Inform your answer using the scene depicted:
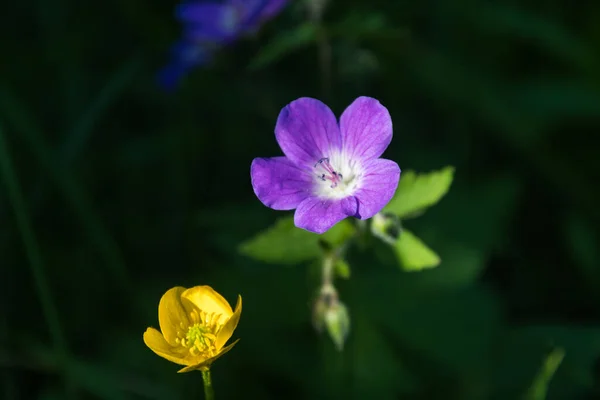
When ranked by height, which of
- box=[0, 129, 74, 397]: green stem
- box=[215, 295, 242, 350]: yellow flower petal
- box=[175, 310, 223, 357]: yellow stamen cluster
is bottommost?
box=[215, 295, 242, 350]: yellow flower petal

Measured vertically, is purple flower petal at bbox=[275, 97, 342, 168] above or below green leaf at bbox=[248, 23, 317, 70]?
below

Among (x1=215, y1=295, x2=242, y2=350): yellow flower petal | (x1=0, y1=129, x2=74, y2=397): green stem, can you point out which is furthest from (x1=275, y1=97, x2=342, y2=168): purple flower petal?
(x1=0, y1=129, x2=74, y2=397): green stem

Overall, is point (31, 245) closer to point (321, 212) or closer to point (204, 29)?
point (321, 212)

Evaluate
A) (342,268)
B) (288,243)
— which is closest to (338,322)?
(342,268)

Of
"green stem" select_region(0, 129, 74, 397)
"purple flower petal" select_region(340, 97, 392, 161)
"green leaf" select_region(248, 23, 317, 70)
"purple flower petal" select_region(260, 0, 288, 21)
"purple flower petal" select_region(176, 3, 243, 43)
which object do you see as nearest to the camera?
"purple flower petal" select_region(340, 97, 392, 161)

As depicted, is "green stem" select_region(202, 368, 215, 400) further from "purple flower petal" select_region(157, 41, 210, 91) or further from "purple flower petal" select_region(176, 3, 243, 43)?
"purple flower petal" select_region(176, 3, 243, 43)

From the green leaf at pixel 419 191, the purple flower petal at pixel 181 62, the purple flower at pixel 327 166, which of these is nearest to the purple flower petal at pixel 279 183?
the purple flower at pixel 327 166

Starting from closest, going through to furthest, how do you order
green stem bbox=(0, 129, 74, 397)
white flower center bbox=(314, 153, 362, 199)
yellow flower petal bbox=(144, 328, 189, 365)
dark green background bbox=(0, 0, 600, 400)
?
yellow flower petal bbox=(144, 328, 189, 365) < white flower center bbox=(314, 153, 362, 199) < green stem bbox=(0, 129, 74, 397) < dark green background bbox=(0, 0, 600, 400)
